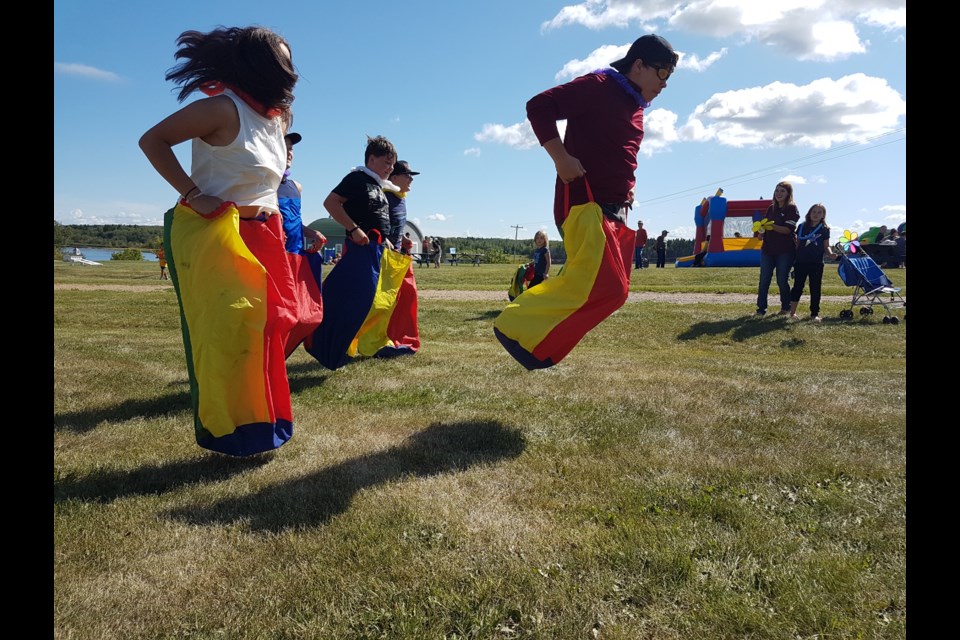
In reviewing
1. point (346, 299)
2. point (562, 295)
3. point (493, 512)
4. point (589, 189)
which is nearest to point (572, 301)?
point (562, 295)

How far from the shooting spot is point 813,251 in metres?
9.88

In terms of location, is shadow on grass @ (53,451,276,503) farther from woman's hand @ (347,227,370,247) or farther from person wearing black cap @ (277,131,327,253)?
woman's hand @ (347,227,370,247)

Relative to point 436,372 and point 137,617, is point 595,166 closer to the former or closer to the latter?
point 436,372

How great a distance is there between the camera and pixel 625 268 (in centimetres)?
411

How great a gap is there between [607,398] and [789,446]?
142cm

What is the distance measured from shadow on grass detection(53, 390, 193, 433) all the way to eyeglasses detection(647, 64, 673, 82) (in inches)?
160

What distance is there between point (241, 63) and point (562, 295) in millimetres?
2241

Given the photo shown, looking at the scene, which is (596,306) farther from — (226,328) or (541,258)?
(541,258)

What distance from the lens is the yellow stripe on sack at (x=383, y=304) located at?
6.08 meters

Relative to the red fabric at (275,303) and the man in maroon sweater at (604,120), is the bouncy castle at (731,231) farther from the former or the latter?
the red fabric at (275,303)

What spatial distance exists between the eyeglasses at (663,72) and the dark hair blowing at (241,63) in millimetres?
2287

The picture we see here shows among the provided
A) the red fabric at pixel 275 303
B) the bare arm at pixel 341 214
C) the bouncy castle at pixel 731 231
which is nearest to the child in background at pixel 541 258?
the bare arm at pixel 341 214

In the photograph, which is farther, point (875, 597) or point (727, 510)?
point (727, 510)

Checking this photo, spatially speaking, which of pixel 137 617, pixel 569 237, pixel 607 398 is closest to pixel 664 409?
pixel 607 398
